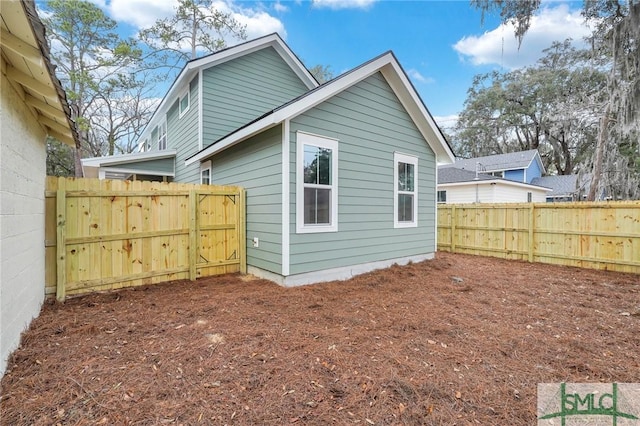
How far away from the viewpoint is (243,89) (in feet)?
29.9

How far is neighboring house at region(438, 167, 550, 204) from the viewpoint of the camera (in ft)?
53.1

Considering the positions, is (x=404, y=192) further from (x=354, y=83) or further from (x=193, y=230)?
(x=193, y=230)

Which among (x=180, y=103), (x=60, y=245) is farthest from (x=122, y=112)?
(x=60, y=245)

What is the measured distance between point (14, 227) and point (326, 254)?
13.9 ft

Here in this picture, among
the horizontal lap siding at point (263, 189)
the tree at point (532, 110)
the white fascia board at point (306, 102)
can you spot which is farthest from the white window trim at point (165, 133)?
the tree at point (532, 110)

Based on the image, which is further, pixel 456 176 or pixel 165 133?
pixel 456 176

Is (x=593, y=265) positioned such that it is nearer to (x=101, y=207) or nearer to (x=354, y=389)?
(x=354, y=389)

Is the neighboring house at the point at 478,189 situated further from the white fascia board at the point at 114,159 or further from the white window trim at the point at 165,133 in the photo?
the white fascia board at the point at 114,159

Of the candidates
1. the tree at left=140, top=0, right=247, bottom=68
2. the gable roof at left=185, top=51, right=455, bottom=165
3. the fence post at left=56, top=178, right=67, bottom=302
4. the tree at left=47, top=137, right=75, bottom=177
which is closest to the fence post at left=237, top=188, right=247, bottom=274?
the gable roof at left=185, top=51, right=455, bottom=165

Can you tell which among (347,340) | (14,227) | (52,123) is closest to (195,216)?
(52,123)

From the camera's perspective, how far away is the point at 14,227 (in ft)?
9.11

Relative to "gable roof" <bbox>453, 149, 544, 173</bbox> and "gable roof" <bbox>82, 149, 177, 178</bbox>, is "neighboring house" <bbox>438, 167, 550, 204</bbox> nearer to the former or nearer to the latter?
"gable roof" <bbox>453, 149, 544, 173</bbox>

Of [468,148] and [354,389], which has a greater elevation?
[468,148]

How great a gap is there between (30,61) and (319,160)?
3984 mm
